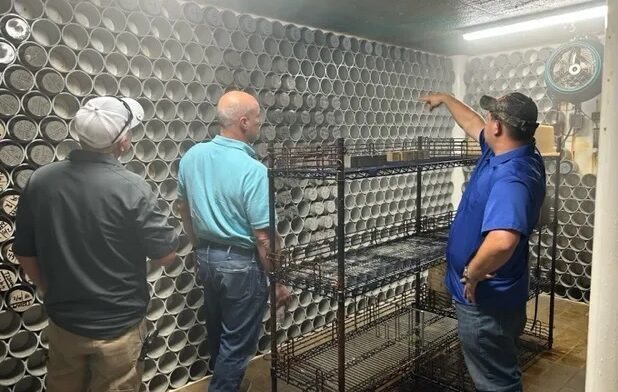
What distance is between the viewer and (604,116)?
1.27m

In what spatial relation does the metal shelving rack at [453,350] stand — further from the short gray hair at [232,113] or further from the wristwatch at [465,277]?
the short gray hair at [232,113]

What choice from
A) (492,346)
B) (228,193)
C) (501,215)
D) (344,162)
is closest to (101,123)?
(228,193)

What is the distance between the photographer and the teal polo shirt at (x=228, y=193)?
2375mm

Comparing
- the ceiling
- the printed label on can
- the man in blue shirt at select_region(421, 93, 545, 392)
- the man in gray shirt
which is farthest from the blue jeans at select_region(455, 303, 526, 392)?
the printed label on can

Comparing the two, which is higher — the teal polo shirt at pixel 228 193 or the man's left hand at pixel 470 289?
the teal polo shirt at pixel 228 193

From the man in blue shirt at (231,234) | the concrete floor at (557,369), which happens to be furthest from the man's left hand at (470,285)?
the concrete floor at (557,369)

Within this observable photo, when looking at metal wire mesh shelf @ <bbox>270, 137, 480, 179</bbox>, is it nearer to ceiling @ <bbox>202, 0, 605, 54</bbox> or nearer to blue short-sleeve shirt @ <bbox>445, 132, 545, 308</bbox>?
blue short-sleeve shirt @ <bbox>445, 132, 545, 308</bbox>

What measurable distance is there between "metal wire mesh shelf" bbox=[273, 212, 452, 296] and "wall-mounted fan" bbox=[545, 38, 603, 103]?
1551mm

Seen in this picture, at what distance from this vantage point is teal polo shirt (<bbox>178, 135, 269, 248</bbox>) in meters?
2.38

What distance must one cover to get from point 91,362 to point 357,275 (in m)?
1.26

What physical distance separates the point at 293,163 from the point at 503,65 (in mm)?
3131

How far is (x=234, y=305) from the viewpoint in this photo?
2430 millimetres

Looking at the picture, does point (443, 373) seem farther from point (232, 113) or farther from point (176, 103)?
point (176, 103)

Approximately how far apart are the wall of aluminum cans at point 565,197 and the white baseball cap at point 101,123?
146 inches
